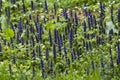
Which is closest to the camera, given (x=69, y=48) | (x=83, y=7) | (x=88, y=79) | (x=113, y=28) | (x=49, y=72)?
(x=88, y=79)

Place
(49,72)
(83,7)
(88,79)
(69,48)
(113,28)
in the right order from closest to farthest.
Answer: (88,79), (49,72), (69,48), (113,28), (83,7)

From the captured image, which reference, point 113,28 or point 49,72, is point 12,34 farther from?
point 113,28

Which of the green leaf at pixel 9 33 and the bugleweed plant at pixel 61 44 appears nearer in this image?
the bugleweed plant at pixel 61 44

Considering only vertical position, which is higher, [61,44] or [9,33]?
[9,33]

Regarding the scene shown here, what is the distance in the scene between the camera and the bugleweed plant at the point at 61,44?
5.28 metres

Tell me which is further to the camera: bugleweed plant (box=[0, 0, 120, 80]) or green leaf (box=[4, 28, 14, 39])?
green leaf (box=[4, 28, 14, 39])

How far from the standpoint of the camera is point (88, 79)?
197 inches

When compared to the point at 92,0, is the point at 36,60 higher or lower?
lower

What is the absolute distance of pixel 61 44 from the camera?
5848mm

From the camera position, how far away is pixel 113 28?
6453 millimetres

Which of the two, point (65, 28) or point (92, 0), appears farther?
point (92, 0)

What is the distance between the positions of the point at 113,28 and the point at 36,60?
1.31 metres

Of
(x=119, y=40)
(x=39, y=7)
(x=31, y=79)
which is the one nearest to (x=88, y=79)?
(x=31, y=79)

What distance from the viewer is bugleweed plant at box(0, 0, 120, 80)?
5281 mm
